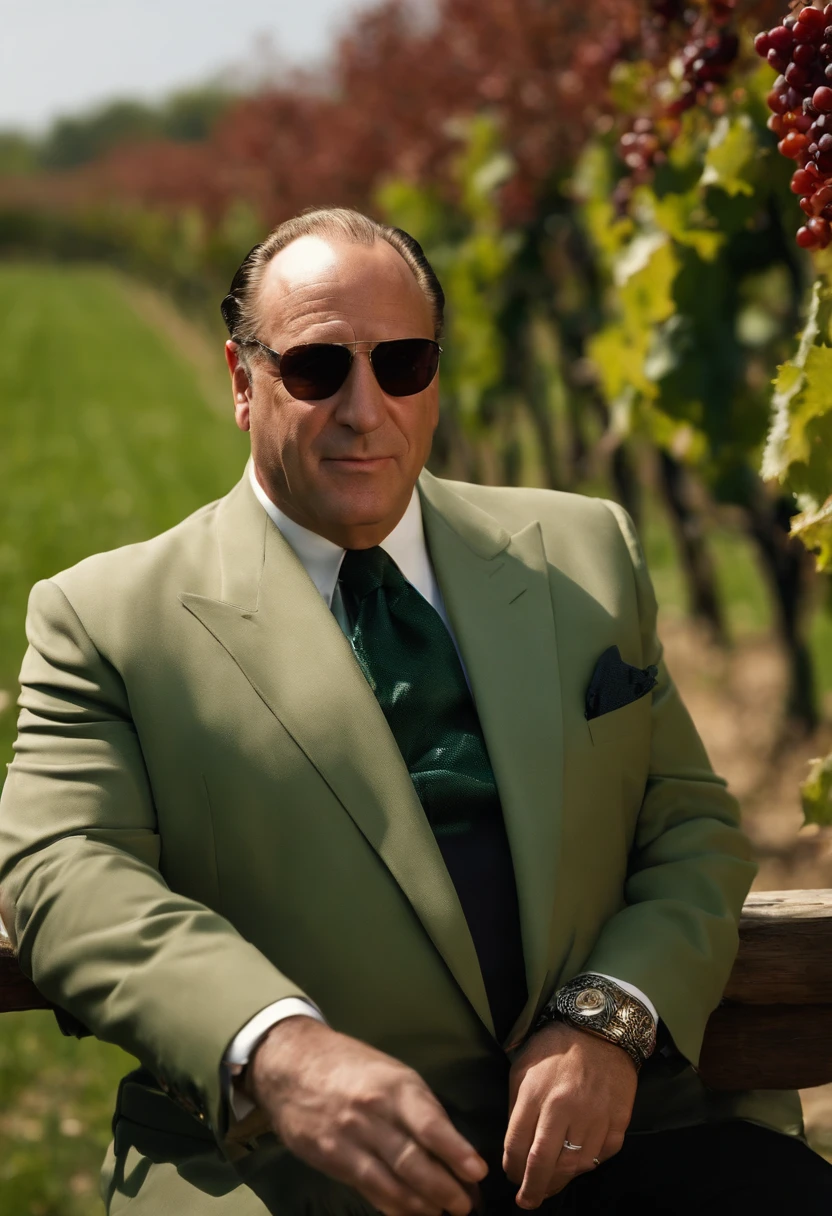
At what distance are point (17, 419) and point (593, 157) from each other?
41.4 ft

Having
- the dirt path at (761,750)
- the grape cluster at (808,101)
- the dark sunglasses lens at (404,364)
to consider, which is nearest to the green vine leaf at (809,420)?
the grape cluster at (808,101)

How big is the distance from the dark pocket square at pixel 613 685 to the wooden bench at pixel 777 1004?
0.46m

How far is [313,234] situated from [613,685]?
0.93m

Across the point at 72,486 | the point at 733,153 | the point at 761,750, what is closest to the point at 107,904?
the point at 733,153

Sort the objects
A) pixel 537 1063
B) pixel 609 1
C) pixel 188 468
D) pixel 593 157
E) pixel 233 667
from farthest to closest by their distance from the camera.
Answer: pixel 188 468
pixel 593 157
pixel 609 1
pixel 233 667
pixel 537 1063

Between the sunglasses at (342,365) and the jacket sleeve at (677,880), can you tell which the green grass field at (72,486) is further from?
the jacket sleeve at (677,880)

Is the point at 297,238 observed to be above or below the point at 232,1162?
above

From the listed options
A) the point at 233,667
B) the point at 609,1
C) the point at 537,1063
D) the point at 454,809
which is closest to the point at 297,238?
the point at 233,667

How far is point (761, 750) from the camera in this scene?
652 centimetres

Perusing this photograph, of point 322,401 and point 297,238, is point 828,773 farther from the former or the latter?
point 297,238

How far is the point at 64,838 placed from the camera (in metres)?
2.01

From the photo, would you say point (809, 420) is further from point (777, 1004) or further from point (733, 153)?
point (733, 153)

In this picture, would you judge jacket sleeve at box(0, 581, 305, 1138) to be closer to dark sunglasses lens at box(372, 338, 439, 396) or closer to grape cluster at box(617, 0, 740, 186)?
dark sunglasses lens at box(372, 338, 439, 396)

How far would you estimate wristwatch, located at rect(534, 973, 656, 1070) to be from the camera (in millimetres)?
2078
